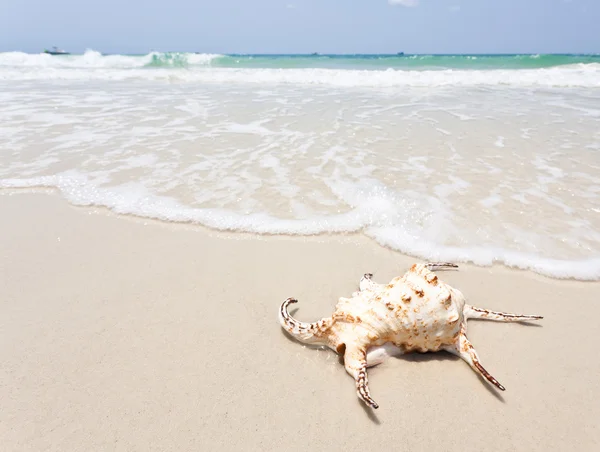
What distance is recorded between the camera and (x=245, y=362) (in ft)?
6.86

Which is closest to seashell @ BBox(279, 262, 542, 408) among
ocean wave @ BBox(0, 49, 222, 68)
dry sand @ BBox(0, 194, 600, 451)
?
dry sand @ BBox(0, 194, 600, 451)

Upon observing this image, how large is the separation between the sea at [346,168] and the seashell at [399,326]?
3.44 ft

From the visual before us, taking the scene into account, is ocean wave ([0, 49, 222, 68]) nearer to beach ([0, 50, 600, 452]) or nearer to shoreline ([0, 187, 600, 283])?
beach ([0, 50, 600, 452])

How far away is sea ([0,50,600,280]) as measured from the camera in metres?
3.31

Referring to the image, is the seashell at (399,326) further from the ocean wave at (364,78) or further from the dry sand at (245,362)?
the ocean wave at (364,78)

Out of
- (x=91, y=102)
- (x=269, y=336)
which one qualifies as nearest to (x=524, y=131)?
(x=269, y=336)

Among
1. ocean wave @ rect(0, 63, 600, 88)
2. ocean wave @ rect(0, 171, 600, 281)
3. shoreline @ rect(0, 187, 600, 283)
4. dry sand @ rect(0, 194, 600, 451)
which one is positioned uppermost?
ocean wave @ rect(0, 63, 600, 88)

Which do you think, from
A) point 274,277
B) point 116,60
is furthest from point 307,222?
point 116,60

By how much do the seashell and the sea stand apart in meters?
1.05

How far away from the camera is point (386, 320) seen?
194cm

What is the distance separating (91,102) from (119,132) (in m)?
3.81

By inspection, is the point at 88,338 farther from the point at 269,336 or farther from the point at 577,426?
the point at 577,426

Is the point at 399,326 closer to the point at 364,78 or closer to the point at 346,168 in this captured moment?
the point at 346,168

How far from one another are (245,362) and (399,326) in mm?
875
